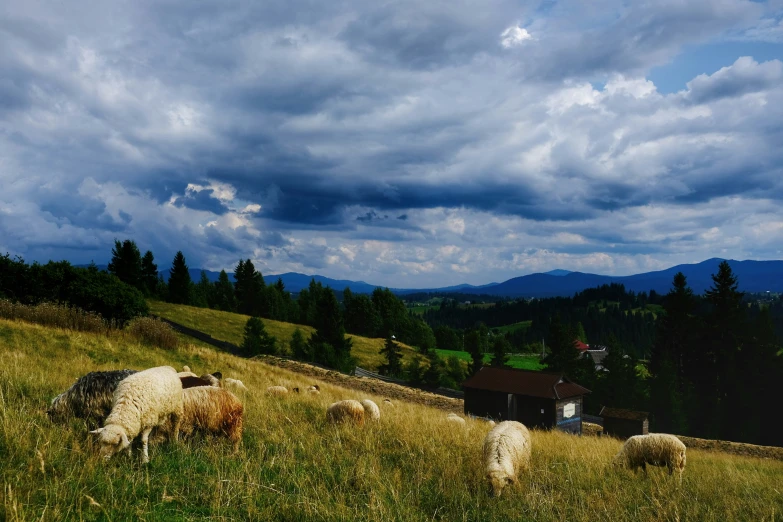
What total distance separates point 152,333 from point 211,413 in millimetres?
19608

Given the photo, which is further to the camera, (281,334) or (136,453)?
(281,334)

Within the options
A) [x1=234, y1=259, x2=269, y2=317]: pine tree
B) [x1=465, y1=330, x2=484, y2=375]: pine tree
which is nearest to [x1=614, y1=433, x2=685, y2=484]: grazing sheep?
[x1=465, y1=330, x2=484, y2=375]: pine tree

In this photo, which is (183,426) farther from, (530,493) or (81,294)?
(81,294)

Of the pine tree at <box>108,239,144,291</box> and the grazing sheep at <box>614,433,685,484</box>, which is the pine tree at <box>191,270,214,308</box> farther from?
the grazing sheep at <box>614,433,685,484</box>

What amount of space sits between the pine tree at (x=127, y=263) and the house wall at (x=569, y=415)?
7665 cm

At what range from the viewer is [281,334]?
7369 cm

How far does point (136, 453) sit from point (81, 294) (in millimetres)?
29932

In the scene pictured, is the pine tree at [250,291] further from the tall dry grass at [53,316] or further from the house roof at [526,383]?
the tall dry grass at [53,316]

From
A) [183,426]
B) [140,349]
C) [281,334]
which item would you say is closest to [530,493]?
[183,426]

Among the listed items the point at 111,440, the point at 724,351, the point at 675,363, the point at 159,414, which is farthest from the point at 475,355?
the point at 111,440

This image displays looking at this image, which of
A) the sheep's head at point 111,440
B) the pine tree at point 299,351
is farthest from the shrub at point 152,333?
the pine tree at point 299,351

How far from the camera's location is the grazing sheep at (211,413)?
7.70 meters

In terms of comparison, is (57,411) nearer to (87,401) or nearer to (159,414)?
(87,401)

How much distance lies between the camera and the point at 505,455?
7.98m
